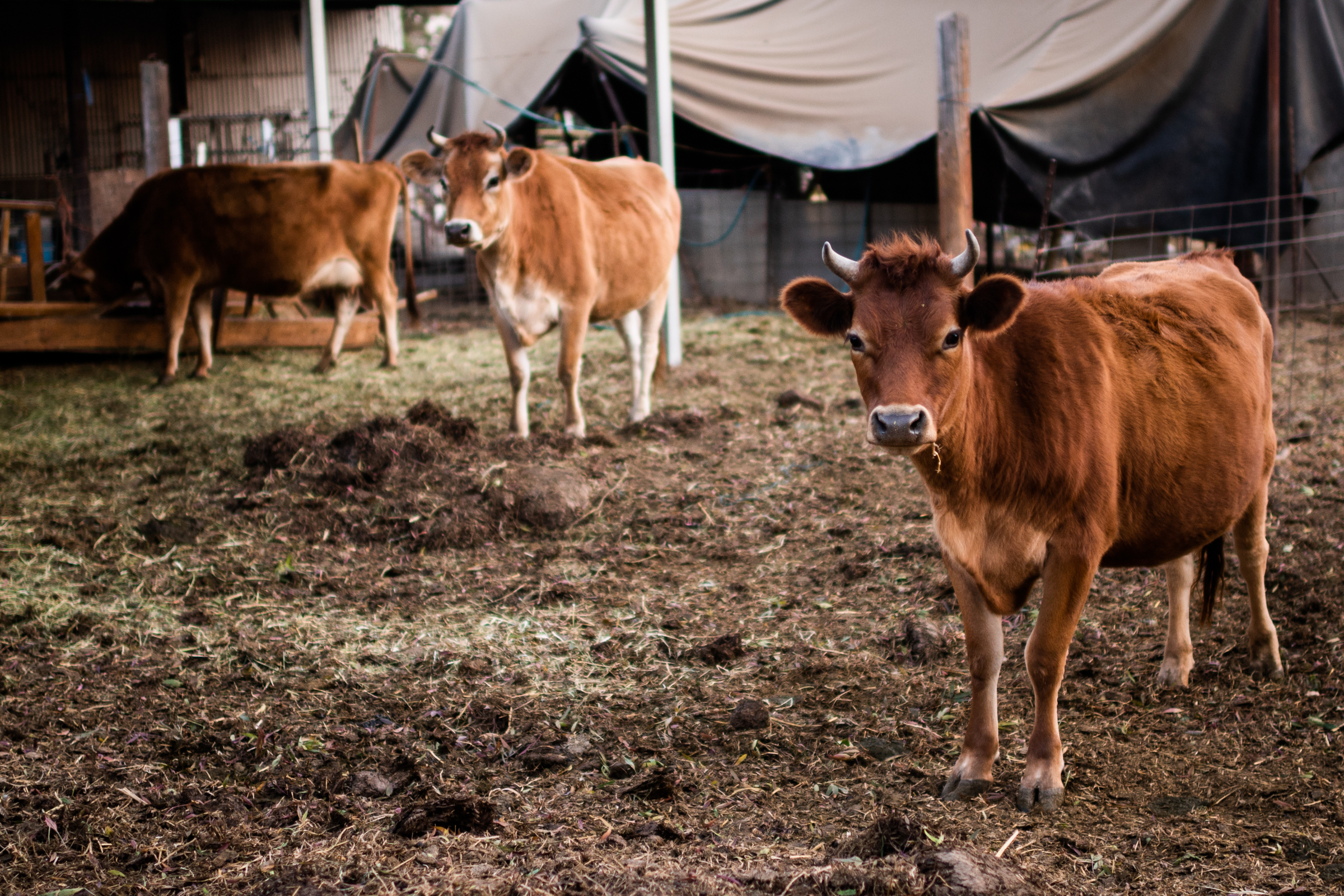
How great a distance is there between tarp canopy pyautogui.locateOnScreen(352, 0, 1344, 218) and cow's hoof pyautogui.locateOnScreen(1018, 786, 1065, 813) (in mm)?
8050

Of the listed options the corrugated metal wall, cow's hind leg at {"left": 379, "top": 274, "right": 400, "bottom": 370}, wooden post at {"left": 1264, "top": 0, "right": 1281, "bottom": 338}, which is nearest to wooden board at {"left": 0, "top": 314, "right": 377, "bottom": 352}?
cow's hind leg at {"left": 379, "top": 274, "right": 400, "bottom": 370}

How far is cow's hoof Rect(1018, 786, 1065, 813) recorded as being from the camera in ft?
9.89

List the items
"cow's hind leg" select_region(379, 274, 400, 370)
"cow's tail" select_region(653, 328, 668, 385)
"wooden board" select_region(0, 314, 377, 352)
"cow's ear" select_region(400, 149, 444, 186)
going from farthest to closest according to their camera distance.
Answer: "cow's hind leg" select_region(379, 274, 400, 370) → "wooden board" select_region(0, 314, 377, 352) → "cow's tail" select_region(653, 328, 668, 385) → "cow's ear" select_region(400, 149, 444, 186)

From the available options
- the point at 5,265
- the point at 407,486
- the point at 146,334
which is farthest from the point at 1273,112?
the point at 5,265

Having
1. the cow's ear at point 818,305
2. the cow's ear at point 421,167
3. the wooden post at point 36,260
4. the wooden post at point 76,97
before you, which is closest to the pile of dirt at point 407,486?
the cow's ear at point 421,167

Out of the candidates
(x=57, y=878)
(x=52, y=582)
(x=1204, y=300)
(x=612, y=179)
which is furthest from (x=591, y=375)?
(x=57, y=878)

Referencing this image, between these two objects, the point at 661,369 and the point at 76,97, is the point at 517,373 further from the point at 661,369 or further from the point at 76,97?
the point at 76,97

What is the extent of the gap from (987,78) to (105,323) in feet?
27.8

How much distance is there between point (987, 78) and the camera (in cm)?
1123

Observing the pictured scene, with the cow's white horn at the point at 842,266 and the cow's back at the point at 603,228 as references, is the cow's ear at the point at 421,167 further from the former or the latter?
the cow's white horn at the point at 842,266

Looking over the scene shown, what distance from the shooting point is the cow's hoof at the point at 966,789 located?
3090mm

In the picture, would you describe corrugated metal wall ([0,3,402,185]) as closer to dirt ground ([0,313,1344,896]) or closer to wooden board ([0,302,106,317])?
wooden board ([0,302,106,317])

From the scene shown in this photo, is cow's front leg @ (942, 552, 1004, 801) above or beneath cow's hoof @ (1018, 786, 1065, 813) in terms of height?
above

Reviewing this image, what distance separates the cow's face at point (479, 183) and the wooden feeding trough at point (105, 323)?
3.80 metres
